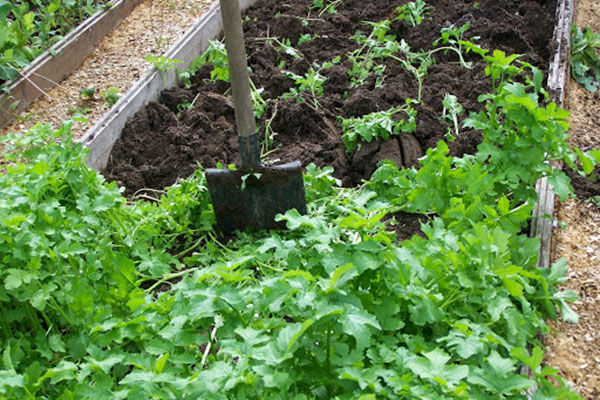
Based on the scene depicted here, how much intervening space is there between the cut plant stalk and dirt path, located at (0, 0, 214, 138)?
137 cm

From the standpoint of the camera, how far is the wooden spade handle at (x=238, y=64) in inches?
116

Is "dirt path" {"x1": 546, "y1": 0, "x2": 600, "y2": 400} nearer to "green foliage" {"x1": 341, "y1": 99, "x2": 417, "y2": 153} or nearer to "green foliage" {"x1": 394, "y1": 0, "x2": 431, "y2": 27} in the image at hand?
"green foliage" {"x1": 341, "y1": 99, "x2": 417, "y2": 153}

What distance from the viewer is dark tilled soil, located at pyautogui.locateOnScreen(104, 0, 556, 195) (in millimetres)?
3770

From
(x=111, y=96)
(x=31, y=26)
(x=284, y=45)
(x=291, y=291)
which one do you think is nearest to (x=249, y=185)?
(x=291, y=291)

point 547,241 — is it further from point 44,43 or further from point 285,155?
point 44,43

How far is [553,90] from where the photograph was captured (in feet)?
12.6

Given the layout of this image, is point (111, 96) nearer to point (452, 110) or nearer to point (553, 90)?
point (452, 110)

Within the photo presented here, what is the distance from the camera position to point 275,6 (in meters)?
5.62

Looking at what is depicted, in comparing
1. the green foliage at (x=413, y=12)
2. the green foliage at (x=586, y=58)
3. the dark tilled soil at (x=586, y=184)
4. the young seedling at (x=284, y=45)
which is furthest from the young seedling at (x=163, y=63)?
the green foliage at (x=586, y=58)

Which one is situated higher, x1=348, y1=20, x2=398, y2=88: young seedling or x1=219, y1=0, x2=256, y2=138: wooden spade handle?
x1=219, y1=0, x2=256, y2=138: wooden spade handle

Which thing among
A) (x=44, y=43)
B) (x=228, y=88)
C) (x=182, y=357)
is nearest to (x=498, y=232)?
(x=182, y=357)

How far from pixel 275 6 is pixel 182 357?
404 centimetres

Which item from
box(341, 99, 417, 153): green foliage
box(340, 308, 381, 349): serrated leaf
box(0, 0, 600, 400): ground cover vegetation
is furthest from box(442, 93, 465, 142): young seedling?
box(340, 308, 381, 349): serrated leaf

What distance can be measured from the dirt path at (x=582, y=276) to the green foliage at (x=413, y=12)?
1.27 metres
